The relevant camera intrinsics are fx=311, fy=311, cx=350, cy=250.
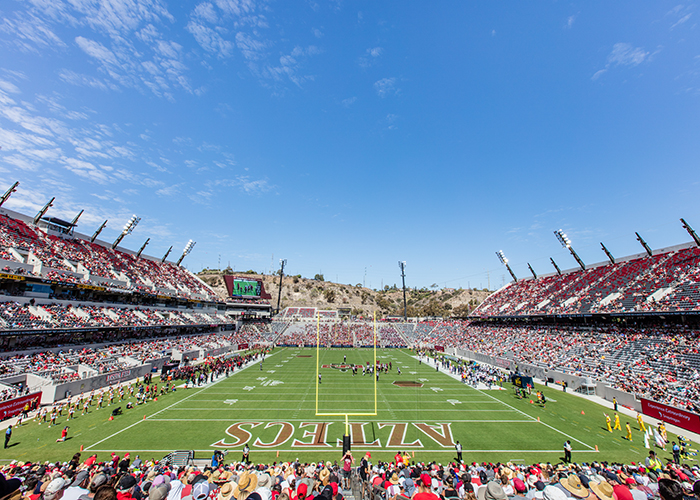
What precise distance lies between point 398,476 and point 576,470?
15.5 ft

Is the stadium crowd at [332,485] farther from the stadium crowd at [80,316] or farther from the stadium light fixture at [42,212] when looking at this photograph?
the stadium light fixture at [42,212]

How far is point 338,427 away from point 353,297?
110160mm

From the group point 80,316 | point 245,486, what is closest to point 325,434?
point 245,486

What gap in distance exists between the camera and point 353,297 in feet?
413

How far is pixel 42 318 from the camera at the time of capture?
83.4 ft

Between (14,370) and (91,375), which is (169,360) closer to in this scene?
(91,375)

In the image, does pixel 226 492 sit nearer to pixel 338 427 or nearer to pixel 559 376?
pixel 338 427

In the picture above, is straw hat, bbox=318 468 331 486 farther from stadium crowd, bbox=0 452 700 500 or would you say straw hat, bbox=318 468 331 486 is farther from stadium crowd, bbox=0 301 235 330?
stadium crowd, bbox=0 301 235 330

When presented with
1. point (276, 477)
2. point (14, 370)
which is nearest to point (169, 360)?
point (14, 370)

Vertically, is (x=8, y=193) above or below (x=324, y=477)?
above

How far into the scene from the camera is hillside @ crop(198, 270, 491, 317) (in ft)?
357

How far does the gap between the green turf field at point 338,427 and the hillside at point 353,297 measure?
263 ft

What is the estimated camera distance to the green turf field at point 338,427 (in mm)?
13273

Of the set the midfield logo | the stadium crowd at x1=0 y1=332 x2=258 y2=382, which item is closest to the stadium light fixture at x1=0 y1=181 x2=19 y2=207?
the stadium crowd at x1=0 y1=332 x2=258 y2=382
